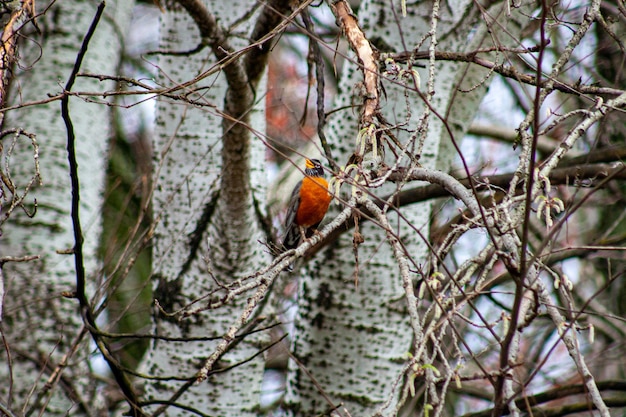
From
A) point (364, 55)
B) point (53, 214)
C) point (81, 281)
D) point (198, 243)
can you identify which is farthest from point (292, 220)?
point (364, 55)

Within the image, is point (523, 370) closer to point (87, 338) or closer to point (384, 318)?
point (384, 318)

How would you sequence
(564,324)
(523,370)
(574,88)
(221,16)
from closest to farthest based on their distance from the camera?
(564,324) → (574,88) → (221,16) → (523,370)

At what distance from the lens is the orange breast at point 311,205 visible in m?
3.85

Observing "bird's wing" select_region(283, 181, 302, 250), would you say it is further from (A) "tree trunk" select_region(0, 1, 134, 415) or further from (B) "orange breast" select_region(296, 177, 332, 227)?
(A) "tree trunk" select_region(0, 1, 134, 415)

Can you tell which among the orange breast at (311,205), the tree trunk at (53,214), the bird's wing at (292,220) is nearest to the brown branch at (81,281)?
the tree trunk at (53,214)

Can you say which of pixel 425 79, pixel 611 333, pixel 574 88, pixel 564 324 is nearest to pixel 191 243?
pixel 425 79

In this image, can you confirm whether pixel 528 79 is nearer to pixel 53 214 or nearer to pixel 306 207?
pixel 306 207

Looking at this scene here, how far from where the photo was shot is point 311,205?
387 centimetres

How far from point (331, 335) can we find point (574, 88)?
1914 millimetres

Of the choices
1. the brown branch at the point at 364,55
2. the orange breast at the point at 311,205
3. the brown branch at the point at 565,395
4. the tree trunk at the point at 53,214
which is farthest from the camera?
the orange breast at the point at 311,205

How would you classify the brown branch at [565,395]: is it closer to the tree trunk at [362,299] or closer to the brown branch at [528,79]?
the tree trunk at [362,299]

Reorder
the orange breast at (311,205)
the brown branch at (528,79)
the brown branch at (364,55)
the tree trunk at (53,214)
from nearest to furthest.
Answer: the brown branch at (364,55) < the brown branch at (528,79) < the tree trunk at (53,214) < the orange breast at (311,205)

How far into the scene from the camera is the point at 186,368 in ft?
11.3

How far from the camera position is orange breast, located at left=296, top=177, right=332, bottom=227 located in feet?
12.6
